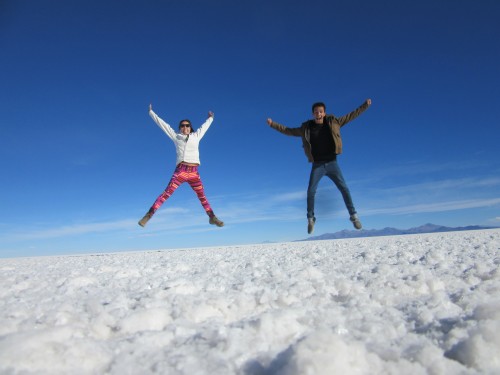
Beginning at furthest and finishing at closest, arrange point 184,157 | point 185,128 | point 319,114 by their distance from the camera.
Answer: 1. point 185,128
2. point 184,157
3. point 319,114

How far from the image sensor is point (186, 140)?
7418 millimetres

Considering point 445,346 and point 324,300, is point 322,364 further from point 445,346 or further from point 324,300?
point 324,300

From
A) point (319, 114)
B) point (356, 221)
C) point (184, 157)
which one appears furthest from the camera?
point (184, 157)

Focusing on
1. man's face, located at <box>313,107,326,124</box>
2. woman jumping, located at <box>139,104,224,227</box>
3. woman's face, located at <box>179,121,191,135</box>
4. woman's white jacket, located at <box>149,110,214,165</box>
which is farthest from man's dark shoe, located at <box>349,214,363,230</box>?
woman's face, located at <box>179,121,191,135</box>

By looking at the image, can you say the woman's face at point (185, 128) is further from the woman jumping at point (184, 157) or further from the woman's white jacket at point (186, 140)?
the woman's white jacket at point (186, 140)

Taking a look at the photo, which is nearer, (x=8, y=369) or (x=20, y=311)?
(x=8, y=369)

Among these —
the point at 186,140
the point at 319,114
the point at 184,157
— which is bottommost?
the point at 184,157

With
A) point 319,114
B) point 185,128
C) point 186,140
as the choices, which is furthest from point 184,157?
point 319,114

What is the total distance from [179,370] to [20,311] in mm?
1118

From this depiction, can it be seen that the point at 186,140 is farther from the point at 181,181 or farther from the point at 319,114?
the point at 319,114


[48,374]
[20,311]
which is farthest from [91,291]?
[48,374]

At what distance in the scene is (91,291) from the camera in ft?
7.04

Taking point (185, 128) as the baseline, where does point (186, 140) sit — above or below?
below

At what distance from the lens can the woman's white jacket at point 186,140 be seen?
7.39 m
